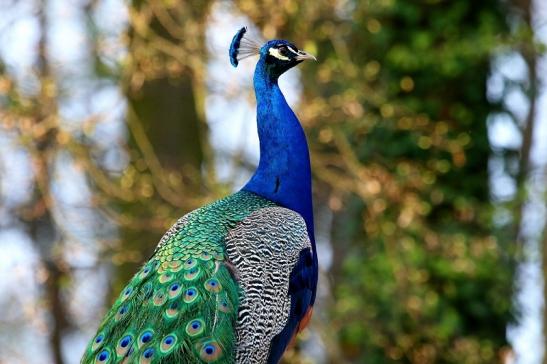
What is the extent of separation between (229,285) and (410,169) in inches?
171

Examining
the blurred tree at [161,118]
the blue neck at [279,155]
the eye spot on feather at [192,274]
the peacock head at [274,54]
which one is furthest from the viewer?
the blurred tree at [161,118]

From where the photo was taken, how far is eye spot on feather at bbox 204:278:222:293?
4.35 m

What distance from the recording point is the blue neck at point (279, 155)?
5215 mm

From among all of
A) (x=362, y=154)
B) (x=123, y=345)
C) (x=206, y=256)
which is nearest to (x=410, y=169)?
(x=362, y=154)

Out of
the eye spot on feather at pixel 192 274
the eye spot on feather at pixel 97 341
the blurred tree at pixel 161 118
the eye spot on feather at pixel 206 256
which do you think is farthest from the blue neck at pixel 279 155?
the blurred tree at pixel 161 118

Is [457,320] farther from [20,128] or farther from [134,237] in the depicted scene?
[20,128]

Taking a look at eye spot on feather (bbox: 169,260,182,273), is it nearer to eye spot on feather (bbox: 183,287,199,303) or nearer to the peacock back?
the peacock back

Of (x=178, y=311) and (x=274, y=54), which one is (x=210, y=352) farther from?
(x=274, y=54)

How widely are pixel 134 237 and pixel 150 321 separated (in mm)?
4237

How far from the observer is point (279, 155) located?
5.27m

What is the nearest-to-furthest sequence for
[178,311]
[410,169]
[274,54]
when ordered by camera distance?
[178,311]
[274,54]
[410,169]

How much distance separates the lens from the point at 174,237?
4.70m

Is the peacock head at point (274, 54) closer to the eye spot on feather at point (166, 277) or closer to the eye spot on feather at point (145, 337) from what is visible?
the eye spot on feather at point (166, 277)

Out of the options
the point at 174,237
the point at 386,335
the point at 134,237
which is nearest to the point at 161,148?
the point at 134,237
